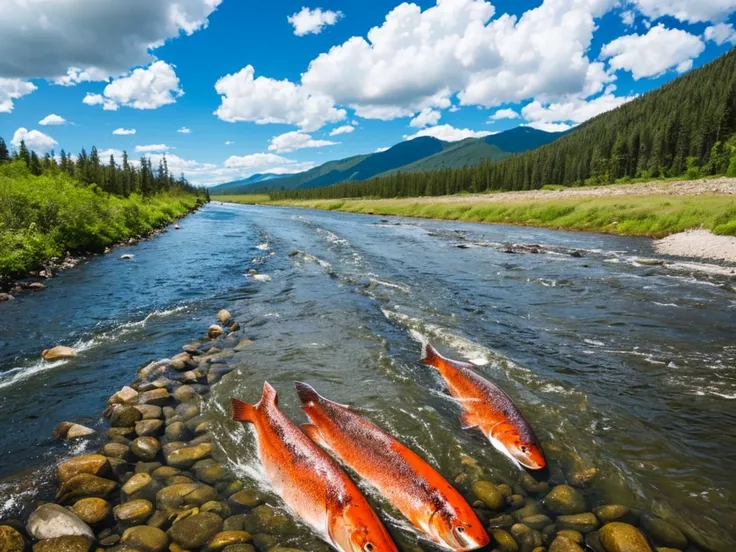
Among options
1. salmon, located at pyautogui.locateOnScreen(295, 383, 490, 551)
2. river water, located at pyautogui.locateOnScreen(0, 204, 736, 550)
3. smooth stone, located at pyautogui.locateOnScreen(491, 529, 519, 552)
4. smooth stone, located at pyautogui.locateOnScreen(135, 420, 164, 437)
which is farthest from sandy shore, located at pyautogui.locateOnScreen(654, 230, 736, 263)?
smooth stone, located at pyautogui.locateOnScreen(135, 420, 164, 437)

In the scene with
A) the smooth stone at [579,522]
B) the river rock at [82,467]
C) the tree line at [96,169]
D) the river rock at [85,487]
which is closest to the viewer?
the smooth stone at [579,522]

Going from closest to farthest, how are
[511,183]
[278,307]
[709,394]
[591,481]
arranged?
[591,481]
[709,394]
[278,307]
[511,183]

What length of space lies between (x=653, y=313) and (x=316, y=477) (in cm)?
1543

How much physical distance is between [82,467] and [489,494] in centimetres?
629

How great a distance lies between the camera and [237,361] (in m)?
10.8

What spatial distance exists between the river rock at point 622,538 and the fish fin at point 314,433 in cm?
408

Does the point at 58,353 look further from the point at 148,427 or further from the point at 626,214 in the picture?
the point at 626,214

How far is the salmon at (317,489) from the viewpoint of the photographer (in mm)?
4305

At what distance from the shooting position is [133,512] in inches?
211

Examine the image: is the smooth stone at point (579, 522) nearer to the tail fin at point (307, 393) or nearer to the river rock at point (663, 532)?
the river rock at point (663, 532)

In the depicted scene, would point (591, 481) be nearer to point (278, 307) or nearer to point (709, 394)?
point (709, 394)

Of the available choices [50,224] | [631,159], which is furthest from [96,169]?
[631,159]

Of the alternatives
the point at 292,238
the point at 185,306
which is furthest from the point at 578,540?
the point at 292,238

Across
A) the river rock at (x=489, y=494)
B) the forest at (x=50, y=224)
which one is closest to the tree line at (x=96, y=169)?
the forest at (x=50, y=224)
